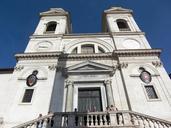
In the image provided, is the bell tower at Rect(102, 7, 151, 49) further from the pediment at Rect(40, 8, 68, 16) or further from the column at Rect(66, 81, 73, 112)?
the column at Rect(66, 81, 73, 112)

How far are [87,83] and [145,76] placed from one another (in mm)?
4965

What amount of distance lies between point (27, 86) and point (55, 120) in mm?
6439

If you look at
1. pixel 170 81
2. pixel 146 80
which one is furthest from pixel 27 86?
pixel 170 81

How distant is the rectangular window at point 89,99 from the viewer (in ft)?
50.3

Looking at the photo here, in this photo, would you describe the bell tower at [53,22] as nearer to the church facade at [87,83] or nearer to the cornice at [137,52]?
the church facade at [87,83]

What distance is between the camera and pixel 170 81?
55.0 ft

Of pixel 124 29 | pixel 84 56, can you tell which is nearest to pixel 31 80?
pixel 84 56

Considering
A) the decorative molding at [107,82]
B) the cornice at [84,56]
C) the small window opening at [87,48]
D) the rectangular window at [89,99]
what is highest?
the small window opening at [87,48]

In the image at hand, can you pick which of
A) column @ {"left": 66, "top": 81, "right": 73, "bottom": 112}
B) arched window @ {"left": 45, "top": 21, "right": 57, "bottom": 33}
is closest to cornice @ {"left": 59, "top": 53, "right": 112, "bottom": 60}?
column @ {"left": 66, "top": 81, "right": 73, "bottom": 112}

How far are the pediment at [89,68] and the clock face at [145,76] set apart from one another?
2660 mm

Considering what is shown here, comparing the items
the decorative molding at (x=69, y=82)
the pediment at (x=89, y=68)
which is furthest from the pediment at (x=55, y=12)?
the decorative molding at (x=69, y=82)

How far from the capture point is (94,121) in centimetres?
1148

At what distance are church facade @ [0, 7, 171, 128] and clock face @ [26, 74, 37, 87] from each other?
3.3 inches

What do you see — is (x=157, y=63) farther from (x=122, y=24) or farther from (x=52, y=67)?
(x=122, y=24)
